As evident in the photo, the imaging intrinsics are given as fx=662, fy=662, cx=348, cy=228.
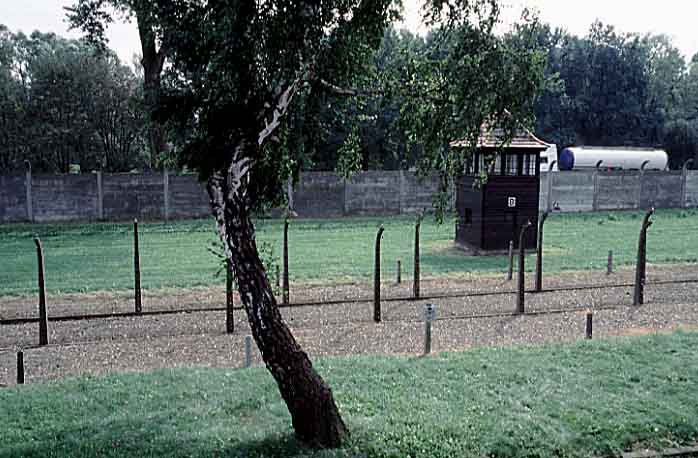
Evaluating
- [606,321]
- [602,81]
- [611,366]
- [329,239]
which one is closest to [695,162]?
[602,81]

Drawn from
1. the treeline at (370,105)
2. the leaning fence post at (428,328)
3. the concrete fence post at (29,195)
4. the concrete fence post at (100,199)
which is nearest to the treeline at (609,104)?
the treeline at (370,105)

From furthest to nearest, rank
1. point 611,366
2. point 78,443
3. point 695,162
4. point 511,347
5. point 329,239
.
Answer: point 695,162, point 329,239, point 511,347, point 611,366, point 78,443

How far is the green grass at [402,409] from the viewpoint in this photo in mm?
5355

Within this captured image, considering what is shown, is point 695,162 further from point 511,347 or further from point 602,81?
point 511,347

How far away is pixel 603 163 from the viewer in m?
33.7

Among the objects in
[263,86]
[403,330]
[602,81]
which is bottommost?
[403,330]

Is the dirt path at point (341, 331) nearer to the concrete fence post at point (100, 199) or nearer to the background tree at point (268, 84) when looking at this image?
the background tree at point (268, 84)

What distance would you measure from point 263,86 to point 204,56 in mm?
563

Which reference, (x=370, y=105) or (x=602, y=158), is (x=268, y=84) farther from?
(x=602, y=158)

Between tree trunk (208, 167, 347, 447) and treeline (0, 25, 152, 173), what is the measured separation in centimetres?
2292

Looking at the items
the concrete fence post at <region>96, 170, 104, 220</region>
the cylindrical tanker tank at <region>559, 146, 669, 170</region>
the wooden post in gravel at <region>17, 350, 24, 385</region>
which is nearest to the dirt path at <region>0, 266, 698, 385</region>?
the wooden post in gravel at <region>17, 350, 24, 385</region>

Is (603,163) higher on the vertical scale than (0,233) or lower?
higher

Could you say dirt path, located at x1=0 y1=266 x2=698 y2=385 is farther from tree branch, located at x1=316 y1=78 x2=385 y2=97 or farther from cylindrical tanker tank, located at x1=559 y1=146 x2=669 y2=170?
cylindrical tanker tank, located at x1=559 y1=146 x2=669 y2=170

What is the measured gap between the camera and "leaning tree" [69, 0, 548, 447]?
5.38 m
